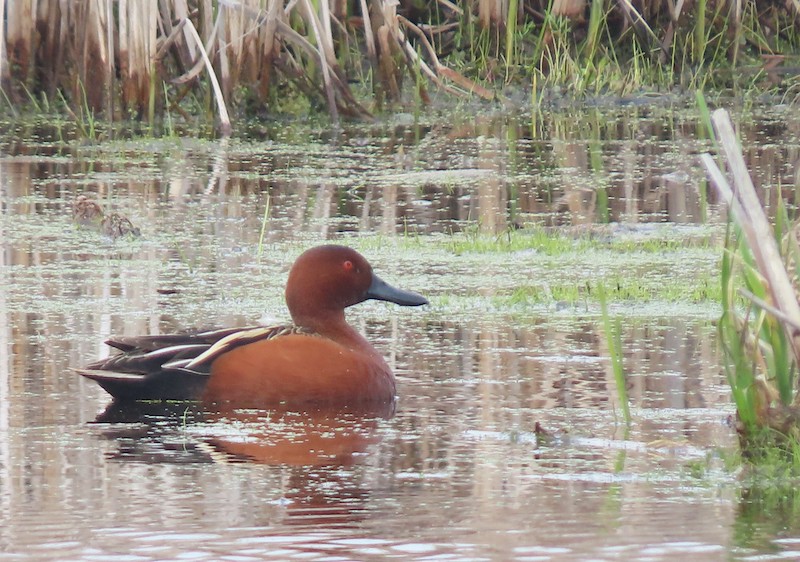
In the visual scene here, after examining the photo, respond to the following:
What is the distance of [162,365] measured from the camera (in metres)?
5.28

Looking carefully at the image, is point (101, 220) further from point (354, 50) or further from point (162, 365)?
point (354, 50)

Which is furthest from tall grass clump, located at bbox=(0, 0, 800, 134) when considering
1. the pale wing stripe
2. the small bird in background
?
the pale wing stripe

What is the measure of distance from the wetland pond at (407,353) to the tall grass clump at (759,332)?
5.4 inches

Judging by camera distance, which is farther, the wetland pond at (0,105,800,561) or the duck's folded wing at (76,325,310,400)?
the duck's folded wing at (76,325,310,400)

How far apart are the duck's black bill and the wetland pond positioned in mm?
168

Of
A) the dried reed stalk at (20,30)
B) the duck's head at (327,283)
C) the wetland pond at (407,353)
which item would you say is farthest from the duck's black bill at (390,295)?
the dried reed stalk at (20,30)

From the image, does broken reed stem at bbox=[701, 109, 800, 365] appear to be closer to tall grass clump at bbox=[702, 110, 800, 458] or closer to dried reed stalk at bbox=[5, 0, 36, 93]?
tall grass clump at bbox=[702, 110, 800, 458]

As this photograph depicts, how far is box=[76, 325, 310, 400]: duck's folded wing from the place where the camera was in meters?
5.22

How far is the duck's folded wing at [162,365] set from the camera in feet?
17.1

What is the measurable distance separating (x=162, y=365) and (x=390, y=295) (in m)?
0.87

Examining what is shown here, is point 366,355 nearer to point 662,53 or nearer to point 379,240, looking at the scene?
point 379,240

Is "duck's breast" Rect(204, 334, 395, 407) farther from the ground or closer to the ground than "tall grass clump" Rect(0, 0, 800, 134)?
closer to the ground

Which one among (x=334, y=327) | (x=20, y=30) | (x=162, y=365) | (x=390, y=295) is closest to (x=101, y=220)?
(x=390, y=295)

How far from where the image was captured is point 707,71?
46.2ft
